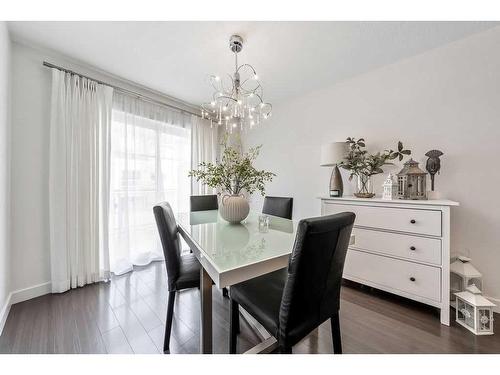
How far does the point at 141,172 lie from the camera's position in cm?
265

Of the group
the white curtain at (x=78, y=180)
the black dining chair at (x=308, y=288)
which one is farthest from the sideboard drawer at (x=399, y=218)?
the white curtain at (x=78, y=180)

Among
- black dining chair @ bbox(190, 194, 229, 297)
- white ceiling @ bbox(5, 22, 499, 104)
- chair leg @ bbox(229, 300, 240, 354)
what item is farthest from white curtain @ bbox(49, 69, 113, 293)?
chair leg @ bbox(229, 300, 240, 354)

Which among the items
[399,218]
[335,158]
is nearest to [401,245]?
[399,218]

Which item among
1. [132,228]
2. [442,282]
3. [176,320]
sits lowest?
[176,320]

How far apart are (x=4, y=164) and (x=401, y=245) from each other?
349 cm

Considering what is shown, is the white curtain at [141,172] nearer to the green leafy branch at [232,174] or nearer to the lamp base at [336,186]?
the green leafy branch at [232,174]

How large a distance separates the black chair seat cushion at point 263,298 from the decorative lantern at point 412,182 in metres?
1.45

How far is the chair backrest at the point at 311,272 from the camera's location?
2.65 ft

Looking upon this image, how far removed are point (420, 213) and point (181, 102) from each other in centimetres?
328

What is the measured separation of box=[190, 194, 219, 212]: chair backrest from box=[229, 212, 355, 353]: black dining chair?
1635 mm

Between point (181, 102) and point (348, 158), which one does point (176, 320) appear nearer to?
point (348, 158)

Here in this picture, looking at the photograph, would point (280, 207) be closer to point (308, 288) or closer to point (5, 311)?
point (308, 288)
